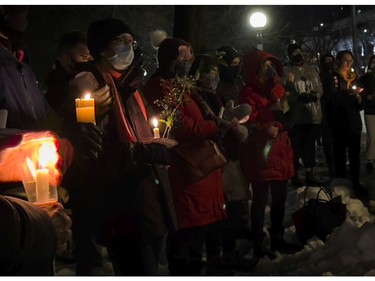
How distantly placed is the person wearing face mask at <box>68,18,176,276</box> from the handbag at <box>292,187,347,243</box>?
215cm

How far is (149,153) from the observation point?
3299 millimetres

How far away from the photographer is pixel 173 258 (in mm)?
4082

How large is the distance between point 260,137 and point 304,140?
8.44ft

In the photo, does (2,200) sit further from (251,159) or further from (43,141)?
(251,159)

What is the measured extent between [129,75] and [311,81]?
3885mm

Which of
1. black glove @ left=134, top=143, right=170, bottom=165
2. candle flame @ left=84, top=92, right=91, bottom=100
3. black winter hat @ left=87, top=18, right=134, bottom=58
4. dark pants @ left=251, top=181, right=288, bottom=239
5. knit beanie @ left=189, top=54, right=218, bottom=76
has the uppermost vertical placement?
black winter hat @ left=87, top=18, right=134, bottom=58

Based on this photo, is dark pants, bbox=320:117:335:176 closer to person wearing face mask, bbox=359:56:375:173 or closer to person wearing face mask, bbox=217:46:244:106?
person wearing face mask, bbox=359:56:375:173

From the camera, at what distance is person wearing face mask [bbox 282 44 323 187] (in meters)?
6.66

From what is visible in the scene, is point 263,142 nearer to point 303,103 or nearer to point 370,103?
point 303,103

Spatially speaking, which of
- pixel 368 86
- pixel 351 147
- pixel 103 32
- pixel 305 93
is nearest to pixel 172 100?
pixel 103 32

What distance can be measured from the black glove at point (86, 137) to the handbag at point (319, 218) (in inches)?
107

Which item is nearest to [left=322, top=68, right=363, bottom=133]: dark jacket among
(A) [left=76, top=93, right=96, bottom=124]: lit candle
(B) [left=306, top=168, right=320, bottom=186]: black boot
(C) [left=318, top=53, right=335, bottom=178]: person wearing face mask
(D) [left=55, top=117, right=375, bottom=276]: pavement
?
(C) [left=318, top=53, right=335, bottom=178]: person wearing face mask

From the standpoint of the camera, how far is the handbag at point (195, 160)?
13.3 feet

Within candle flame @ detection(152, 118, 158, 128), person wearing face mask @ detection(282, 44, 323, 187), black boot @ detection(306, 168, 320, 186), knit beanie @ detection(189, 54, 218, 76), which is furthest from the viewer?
black boot @ detection(306, 168, 320, 186)
